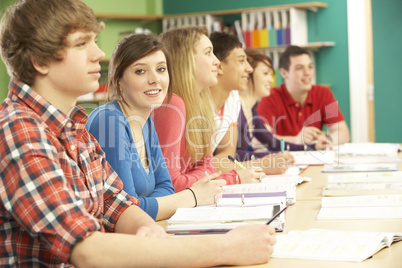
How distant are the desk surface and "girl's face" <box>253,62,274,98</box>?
Answer: 52.6 inches

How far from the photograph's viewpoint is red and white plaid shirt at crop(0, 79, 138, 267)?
3.41 ft

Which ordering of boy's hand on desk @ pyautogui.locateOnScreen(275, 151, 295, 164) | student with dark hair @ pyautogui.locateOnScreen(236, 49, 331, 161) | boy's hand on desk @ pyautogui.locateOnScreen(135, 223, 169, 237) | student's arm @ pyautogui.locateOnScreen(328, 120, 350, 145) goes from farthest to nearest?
student's arm @ pyautogui.locateOnScreen(328, 120, 350, 145) → student with dark hair @ pyautogui.locateOnScreen(236, 49, 331, 161) → boy's hand on desk @ pyautogui.locateOnScreen(275, 151, 295, 164) → boy's hand on desk @ pyautogui.locateOnScreen(135, 223, 169, 237)

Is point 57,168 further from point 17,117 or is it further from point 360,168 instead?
point 360,168

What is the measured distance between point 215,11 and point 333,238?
5215 millimetres

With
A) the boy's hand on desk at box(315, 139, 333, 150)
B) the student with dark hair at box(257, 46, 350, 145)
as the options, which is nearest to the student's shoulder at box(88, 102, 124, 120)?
the boy's hand on desk at box(315, 139, 333, 150)

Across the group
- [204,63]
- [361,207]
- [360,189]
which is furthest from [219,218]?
[204,63]

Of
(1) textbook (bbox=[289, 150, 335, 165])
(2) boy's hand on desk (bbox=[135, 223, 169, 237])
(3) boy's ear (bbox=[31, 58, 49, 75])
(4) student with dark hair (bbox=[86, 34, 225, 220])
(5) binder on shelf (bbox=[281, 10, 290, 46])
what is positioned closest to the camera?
(3) boy's ear (bbox=[31, 58, 49, 75])

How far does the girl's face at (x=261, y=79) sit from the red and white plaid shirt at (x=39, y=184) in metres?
2.51

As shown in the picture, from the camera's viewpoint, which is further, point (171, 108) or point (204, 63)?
point (204, 63)

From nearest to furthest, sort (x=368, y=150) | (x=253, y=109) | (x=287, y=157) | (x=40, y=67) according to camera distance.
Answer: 1. (x=40, y=67)
2. (x=287, y=157)
3. (x=368, y=150)
4. (x=253, y=109)

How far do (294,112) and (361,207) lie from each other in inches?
101

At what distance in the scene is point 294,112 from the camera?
4219mm

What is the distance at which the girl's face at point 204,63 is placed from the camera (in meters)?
2.61

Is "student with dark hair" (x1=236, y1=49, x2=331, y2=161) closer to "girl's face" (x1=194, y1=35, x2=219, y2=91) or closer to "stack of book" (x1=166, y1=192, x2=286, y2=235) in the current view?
"girl's face" (x1=194, y1=35, x2=219, y2=91)
